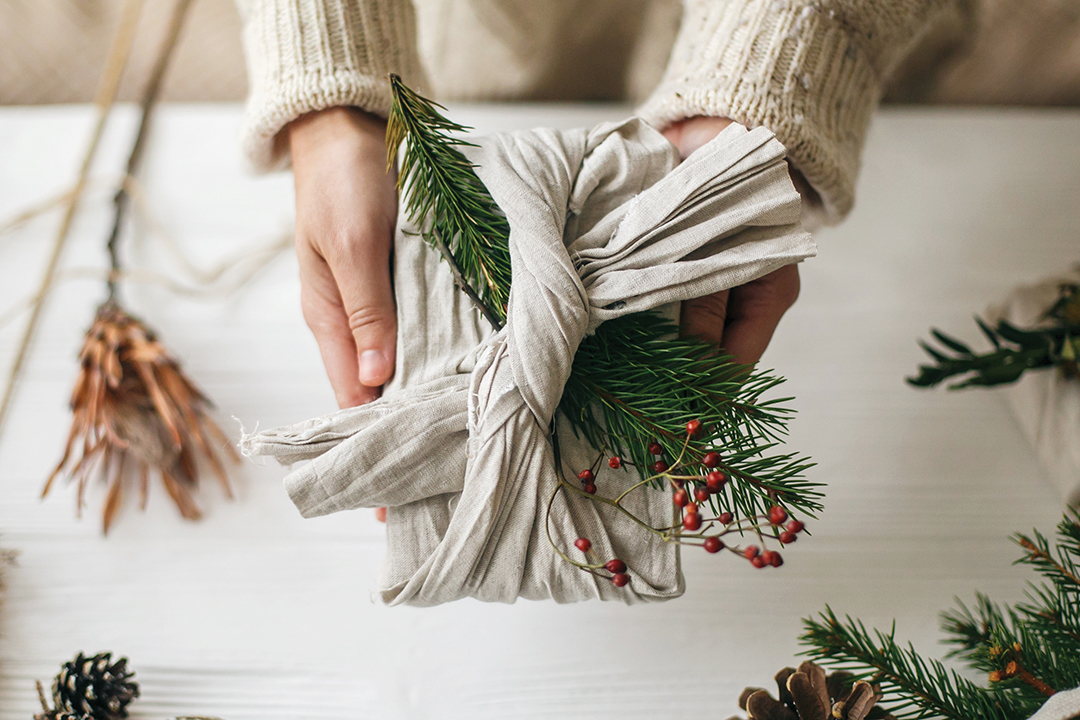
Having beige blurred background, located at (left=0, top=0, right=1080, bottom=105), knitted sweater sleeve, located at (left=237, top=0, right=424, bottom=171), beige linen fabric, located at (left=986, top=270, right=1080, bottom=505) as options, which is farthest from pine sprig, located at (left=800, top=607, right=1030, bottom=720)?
beige blurred background, located at (left=0, top=0, right=1080, bottom=105)

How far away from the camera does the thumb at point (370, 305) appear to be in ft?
1.41

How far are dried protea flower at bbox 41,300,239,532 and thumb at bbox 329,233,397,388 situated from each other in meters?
0.26

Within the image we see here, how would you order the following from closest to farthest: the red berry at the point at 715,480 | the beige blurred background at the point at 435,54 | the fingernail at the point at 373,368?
the red berry at the point at 715,480, the fingernail at the point at 373,368, the beige blurred background at the point at 435,54

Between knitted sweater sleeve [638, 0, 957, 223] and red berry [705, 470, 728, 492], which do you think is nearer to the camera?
red berry [705, 470, 728, 492]

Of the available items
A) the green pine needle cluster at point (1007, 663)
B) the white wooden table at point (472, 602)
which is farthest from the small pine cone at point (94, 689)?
the green pine needle cluster at point (1007, 663)

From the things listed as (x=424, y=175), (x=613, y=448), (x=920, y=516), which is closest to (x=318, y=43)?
(x=424, y=175)

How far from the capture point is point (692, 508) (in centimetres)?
33

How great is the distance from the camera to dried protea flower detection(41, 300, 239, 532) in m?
0.60

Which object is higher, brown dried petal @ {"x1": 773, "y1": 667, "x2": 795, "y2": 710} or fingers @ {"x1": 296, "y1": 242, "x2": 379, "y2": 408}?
fingers @ {"x1": 296, "y1": 242, "x2": 379, "y2": 408}

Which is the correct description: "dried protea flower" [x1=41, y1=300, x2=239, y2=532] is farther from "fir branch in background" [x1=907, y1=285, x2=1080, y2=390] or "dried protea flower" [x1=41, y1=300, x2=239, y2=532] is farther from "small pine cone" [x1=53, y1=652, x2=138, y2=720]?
"fir branch in background" [x1=907, y1=285, x2=1080, y2=390]

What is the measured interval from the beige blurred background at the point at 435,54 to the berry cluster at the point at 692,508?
66 cm

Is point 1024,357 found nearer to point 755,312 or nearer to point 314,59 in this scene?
point 755,312

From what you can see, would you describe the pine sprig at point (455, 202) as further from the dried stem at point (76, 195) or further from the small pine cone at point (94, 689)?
the dried stem at point (76, 195)

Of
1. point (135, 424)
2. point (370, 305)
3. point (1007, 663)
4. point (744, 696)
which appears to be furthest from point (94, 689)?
point (1007, 663)
